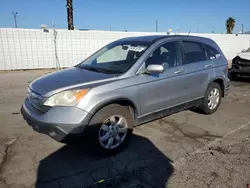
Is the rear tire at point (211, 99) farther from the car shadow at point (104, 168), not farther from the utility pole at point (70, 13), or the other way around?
the utility pole at point (70, 13)

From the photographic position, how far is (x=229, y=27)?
122ft

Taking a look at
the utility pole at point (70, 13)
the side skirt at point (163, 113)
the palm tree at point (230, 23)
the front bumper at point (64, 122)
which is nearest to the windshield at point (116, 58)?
the side skirt at point (163, 113)

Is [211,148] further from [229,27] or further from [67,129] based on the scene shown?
[229,27]

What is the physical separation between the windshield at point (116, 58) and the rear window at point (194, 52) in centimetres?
103

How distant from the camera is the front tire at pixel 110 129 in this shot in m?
3.27

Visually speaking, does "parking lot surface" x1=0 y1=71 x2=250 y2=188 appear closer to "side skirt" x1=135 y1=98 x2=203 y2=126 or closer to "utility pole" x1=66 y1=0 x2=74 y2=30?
"side skirt" x1=135 y1=98 x2=203 y2=126

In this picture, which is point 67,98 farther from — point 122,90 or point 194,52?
point 194,52

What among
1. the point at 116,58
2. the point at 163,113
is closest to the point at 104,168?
the point at 163,113

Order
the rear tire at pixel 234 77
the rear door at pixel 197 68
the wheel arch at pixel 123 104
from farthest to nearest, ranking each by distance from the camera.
→ the rear tire at pixel 234 77 → the rear door at pixel 197 68 → the wheel arch at pixel 123 104

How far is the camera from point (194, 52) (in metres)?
4.92

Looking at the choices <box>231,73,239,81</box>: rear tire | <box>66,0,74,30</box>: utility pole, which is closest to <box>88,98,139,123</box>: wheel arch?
<box>231,73,239,81</box>: rear tire

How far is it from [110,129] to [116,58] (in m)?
1.81

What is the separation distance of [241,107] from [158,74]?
3.39m

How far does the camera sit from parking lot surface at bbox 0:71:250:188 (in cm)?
290
